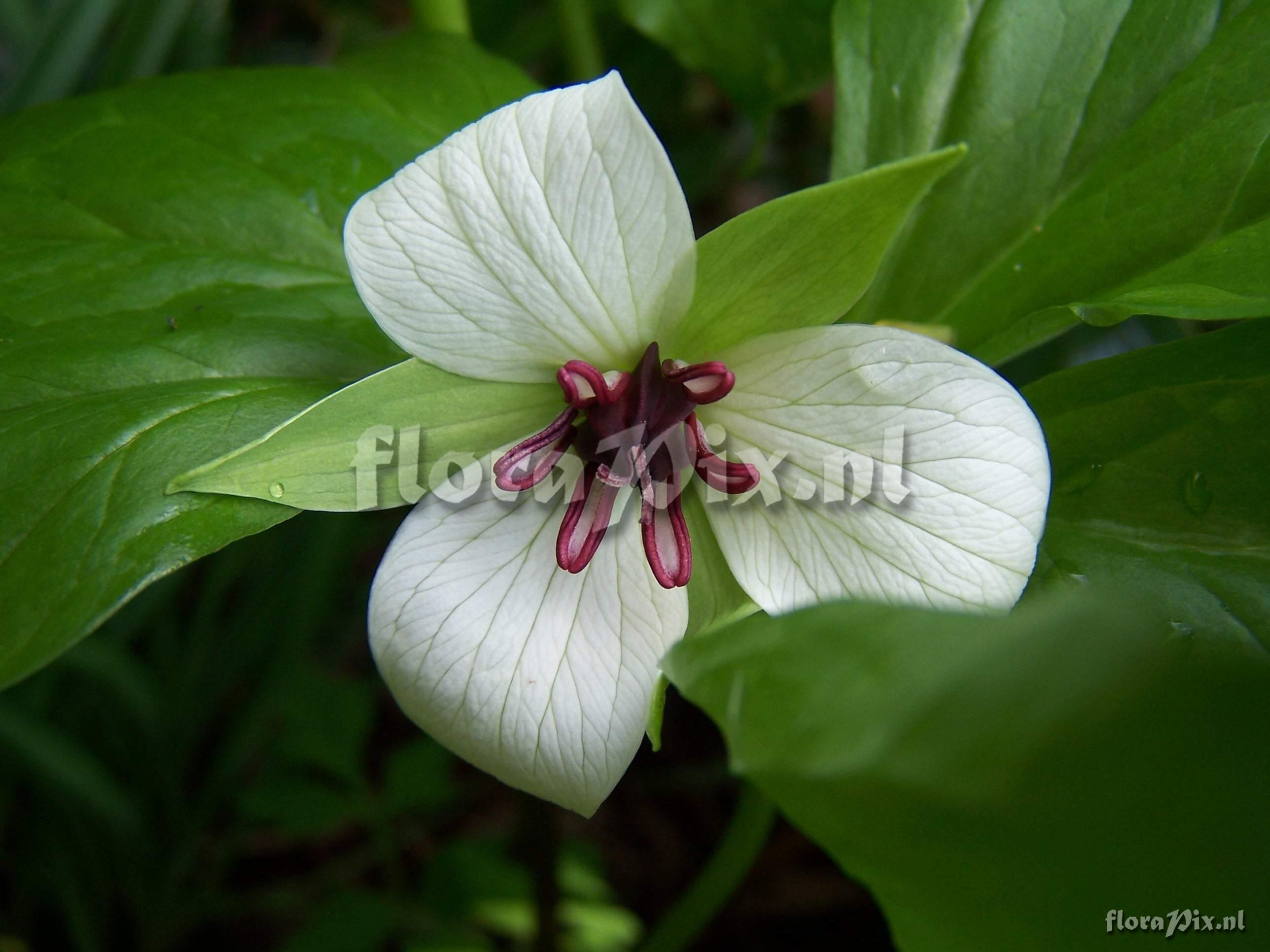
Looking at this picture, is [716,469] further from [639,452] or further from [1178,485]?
[1178,485]

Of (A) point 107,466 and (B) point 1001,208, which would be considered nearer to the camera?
(A) point 107,466

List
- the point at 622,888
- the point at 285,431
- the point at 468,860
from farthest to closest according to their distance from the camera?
the point at 622,888
the point at 468,860
the point at 285,431

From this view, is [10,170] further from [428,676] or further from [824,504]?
[824,504]

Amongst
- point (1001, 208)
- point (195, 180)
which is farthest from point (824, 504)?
point (195, 180)

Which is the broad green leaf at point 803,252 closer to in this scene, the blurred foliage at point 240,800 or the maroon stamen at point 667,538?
the maroon stamen at point 667,538

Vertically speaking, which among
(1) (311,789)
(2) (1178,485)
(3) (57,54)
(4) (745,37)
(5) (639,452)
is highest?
(3) (57,54)

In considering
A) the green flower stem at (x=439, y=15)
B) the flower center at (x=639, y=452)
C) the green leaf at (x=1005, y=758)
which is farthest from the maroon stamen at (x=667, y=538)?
the green flower stem at (x=439, y=15)

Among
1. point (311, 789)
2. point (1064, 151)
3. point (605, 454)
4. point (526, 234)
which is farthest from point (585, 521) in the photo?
point (311, 789)
